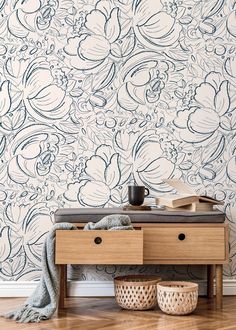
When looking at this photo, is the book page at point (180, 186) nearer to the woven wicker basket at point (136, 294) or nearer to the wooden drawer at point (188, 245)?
the wooden drawer at point (188, 245)

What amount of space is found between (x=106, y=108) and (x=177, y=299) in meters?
1.05

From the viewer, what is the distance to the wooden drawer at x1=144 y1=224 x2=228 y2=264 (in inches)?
112

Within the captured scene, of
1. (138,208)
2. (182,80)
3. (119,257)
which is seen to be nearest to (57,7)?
(182,80)

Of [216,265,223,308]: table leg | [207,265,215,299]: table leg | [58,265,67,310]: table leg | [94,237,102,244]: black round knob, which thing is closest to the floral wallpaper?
[207,265,215,299]: table leg

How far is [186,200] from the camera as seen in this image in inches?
115

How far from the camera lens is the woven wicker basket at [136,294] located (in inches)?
108

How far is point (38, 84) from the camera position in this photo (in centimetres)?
321

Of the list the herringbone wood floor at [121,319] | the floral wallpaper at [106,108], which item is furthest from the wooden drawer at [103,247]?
the floral wallpaper at [106,108]

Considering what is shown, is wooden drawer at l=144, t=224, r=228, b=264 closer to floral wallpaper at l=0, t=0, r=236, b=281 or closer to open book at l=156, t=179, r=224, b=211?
open book at l=156, t=179, r=224, b=211

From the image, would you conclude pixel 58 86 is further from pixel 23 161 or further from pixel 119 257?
pixel 119 257

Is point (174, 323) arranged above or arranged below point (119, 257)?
below

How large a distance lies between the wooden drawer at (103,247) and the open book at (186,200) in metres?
0.30

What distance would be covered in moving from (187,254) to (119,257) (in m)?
0.32

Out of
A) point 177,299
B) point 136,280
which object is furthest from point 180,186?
point 177,299
